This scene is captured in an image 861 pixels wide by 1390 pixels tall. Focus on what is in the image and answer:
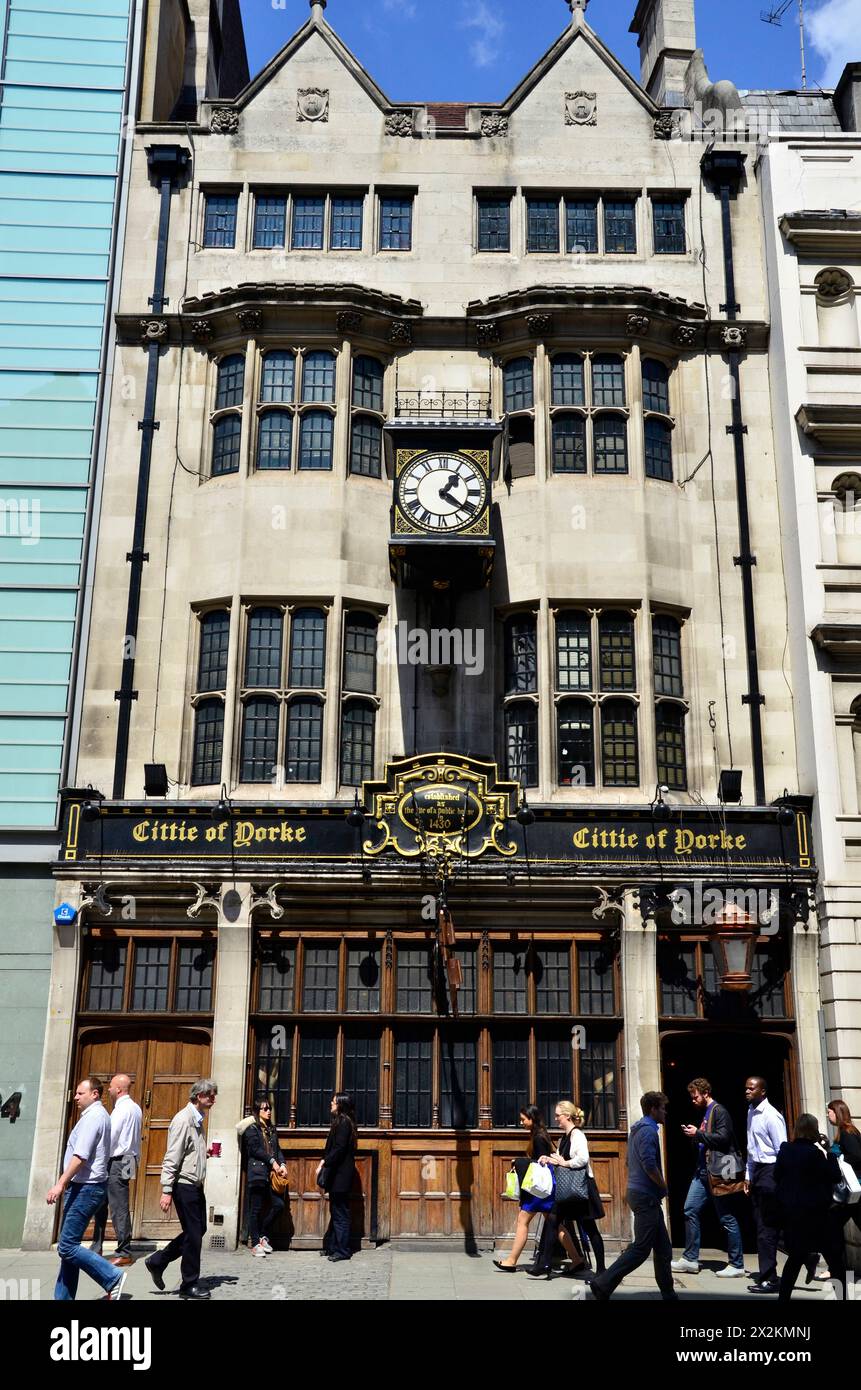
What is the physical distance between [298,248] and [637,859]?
41.3ft

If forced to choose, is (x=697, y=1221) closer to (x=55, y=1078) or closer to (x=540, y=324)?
(x=55, y=1078)

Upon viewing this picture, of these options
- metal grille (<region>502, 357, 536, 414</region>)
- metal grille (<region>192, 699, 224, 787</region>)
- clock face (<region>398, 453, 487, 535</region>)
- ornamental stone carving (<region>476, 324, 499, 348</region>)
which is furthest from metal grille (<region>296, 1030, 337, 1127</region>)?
ornamental stone carving (<region>476, 324, 499, 348</region>)

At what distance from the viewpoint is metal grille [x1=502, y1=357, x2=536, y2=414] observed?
72.8 feet

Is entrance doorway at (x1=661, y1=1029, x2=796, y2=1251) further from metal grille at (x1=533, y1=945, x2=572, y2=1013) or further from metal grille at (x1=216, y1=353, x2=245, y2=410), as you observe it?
metal grille at (x1=216, y1=353, x2=245, y2=410)

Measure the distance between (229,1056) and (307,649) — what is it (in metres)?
6.50

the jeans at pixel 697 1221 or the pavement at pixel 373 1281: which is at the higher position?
the jeans at pixel 697 1221

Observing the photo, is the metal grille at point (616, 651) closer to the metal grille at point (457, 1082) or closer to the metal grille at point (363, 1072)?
the metal grille at point (457, 1082)

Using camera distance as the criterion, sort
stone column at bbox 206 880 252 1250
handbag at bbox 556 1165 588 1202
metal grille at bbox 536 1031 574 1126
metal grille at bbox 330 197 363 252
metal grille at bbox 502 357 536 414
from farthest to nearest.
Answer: metal grille at bbox 330 197 363 252
metal grille at bbox 502 357 536 414
metal grille at bbox 536 1031 574 1126
stone column at bbox 206 880 252 1250
handbag at bbox 556 1165 588 1202

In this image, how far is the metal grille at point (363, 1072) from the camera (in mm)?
18734

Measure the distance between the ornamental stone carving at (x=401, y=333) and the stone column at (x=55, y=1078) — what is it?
421 inches

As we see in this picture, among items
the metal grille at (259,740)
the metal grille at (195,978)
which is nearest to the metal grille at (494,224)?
the metal grille at (259,740)

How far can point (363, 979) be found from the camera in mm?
19266

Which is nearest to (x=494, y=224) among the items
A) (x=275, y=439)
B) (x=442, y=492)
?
(x=275, y=439)

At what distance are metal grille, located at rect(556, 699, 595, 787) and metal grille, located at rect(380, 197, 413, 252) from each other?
30.0ft
